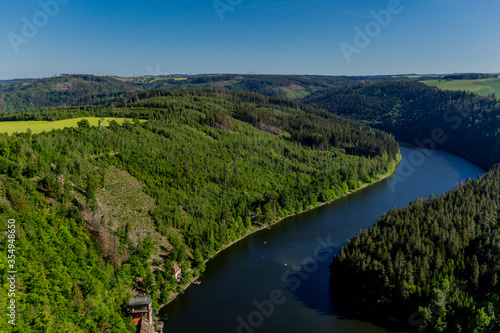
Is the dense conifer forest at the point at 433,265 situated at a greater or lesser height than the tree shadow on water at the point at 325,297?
greater

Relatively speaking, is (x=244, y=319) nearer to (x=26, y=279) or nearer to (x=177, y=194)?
(x=26, y=279)

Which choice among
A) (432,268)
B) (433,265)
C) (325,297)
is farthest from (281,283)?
(433,265)

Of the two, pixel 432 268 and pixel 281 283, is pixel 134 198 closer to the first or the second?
pixel 281 283

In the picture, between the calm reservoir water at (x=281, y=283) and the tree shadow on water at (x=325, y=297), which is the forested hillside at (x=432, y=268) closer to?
the tree shadow on water at (x=325, y=297)

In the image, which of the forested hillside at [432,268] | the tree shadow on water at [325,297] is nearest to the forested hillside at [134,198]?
the tree shadow on water at [325,297]

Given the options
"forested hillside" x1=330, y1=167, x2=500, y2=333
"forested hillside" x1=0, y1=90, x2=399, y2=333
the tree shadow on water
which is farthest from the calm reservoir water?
"forested hillside" x1=330, y1=167, x2=500, y2=333

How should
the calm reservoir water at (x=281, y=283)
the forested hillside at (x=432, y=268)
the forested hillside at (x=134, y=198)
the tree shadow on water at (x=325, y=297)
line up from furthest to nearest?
the tree shadow on water at (x=325, y=297) → the calm reservoir water at (x=281, y=283) → the forested hillside at (x=432, y=268) → the forested hillside at (x=134, y=198)

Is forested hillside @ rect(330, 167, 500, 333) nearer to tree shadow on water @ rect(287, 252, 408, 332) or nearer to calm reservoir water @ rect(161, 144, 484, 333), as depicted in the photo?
tree shadow on water @ rect(287, 252, 408, 332)
